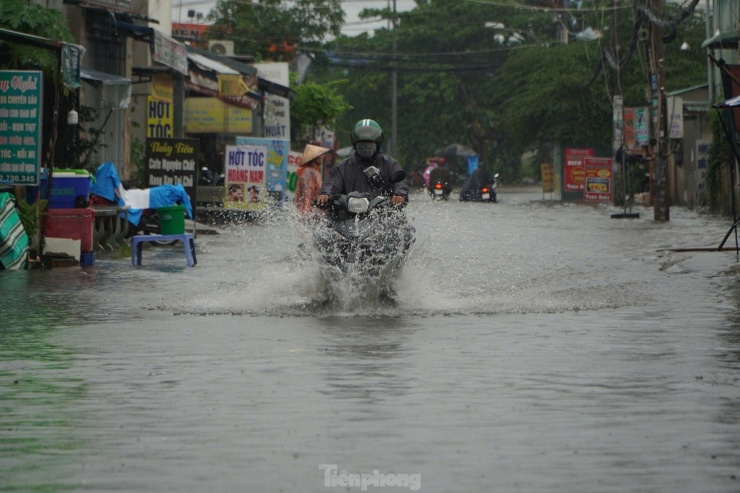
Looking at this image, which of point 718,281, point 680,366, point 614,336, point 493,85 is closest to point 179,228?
point 718,281

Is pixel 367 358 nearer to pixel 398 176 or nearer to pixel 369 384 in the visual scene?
pixel 369 384

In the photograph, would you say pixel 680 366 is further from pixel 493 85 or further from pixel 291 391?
pixel 493 85

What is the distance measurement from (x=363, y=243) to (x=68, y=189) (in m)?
7.79

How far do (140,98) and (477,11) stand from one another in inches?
2180

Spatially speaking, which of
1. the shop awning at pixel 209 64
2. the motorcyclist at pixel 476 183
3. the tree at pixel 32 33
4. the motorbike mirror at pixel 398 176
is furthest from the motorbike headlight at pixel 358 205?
the motorcyclist at pixel 476 183

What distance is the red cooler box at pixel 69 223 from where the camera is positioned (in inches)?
750

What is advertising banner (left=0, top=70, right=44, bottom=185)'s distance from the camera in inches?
711

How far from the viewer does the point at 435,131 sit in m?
91.1

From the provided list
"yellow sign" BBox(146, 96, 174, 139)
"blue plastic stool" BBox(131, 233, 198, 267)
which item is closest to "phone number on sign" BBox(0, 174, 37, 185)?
"blue plastic stool" BBox(131, 233, 198, 267)

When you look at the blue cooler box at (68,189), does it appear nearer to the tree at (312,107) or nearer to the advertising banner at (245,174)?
the advertising banner at (245,174)

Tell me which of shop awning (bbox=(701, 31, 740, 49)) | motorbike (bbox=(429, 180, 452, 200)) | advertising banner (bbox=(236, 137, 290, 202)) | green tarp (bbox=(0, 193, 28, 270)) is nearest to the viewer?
green tarp (bbox=(0, 193, 28, 270))

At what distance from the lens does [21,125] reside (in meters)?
18.1

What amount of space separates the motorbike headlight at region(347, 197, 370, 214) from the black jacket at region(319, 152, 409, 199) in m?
0.50

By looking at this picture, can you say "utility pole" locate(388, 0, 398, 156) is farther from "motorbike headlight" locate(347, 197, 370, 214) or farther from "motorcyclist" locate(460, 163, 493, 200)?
"motorbike headlight" locate(347, 197, 370, 214)
